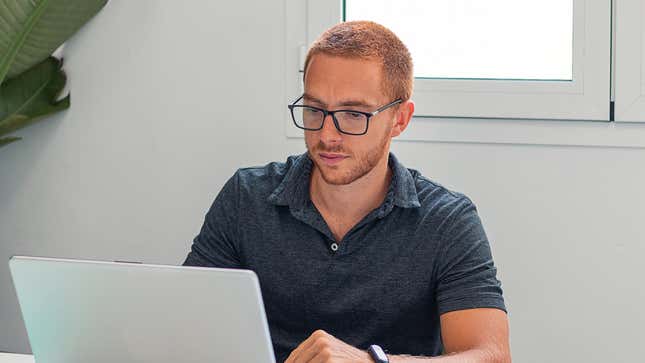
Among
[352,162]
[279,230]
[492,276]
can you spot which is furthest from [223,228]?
[492,276]

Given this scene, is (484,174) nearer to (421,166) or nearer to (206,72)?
(421,166)

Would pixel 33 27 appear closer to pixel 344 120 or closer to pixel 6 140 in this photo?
pixel 6 140

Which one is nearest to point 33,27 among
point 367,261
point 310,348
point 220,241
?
point 220,241

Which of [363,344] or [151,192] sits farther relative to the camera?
[151,192]

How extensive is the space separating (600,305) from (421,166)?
0.53m

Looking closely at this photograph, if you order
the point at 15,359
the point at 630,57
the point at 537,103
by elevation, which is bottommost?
the point at 15,359

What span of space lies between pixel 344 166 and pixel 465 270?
0.29 m

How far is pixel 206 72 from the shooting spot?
246 cm

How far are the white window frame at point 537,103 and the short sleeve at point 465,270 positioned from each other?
49 cm

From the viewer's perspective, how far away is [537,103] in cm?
222

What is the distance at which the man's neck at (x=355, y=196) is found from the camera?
1.84 metres

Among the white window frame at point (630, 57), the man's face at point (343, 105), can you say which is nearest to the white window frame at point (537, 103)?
the white window frame at point (630, 57)

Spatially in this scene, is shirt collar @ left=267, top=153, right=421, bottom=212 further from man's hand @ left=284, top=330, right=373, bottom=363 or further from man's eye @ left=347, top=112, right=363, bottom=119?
man's hand @ left=284, top=330, right=373, bottom=363

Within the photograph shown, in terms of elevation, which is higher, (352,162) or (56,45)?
(56,45)
